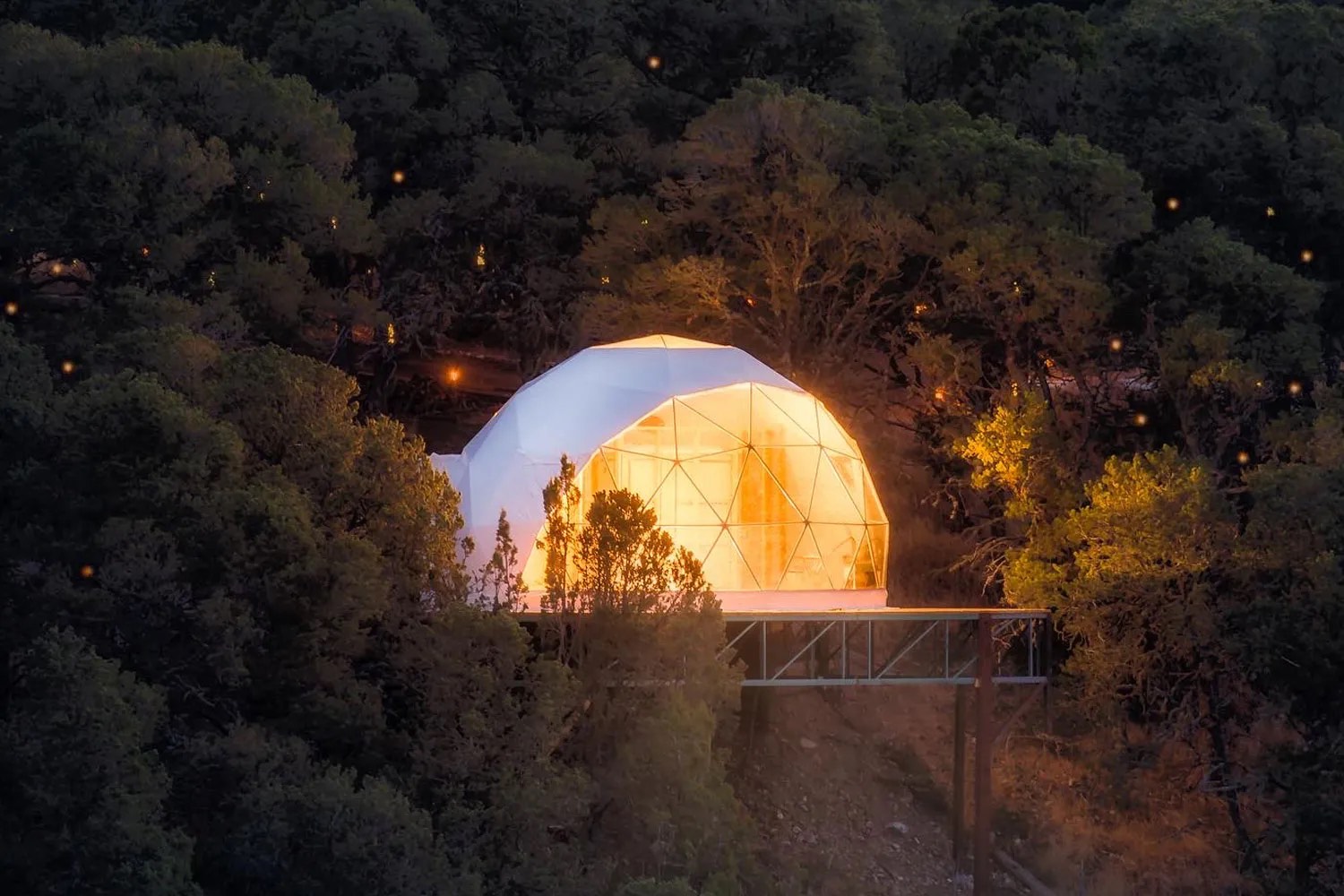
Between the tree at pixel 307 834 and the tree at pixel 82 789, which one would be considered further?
the tree at pixel 307 834

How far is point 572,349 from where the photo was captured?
1297 inches

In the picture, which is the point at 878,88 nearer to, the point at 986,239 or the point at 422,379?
the point at 986,239

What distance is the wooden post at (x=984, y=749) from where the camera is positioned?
25.3m

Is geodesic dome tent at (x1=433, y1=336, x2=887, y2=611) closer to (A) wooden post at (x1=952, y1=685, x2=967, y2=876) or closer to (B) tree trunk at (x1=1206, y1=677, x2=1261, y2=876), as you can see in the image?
(A) wooden post at (x1=952, y1=685, x2=967, y2=876)

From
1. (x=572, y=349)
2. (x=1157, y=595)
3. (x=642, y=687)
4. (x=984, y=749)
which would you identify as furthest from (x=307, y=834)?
(x=572, y=349)

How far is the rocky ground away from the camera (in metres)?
26.3

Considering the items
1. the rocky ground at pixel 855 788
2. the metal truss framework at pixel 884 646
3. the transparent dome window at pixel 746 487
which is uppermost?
the transparent dome window at pixel 746 487

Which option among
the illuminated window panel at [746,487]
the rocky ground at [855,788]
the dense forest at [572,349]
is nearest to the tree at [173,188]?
the dense forest at [572,349]

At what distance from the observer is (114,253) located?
91.5ft

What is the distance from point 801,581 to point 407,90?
1300cm

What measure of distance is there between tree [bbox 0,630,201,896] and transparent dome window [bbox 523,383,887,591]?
28.3 ft

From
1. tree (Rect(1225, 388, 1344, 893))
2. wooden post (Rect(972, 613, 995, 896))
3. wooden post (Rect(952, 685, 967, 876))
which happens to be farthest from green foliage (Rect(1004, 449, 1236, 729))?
wooden post (Rect(972, 613, 995, 896))

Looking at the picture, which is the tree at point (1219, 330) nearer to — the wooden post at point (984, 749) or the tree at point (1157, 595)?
the tree at point (1157, 595)

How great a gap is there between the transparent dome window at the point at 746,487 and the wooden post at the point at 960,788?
2.13 m
